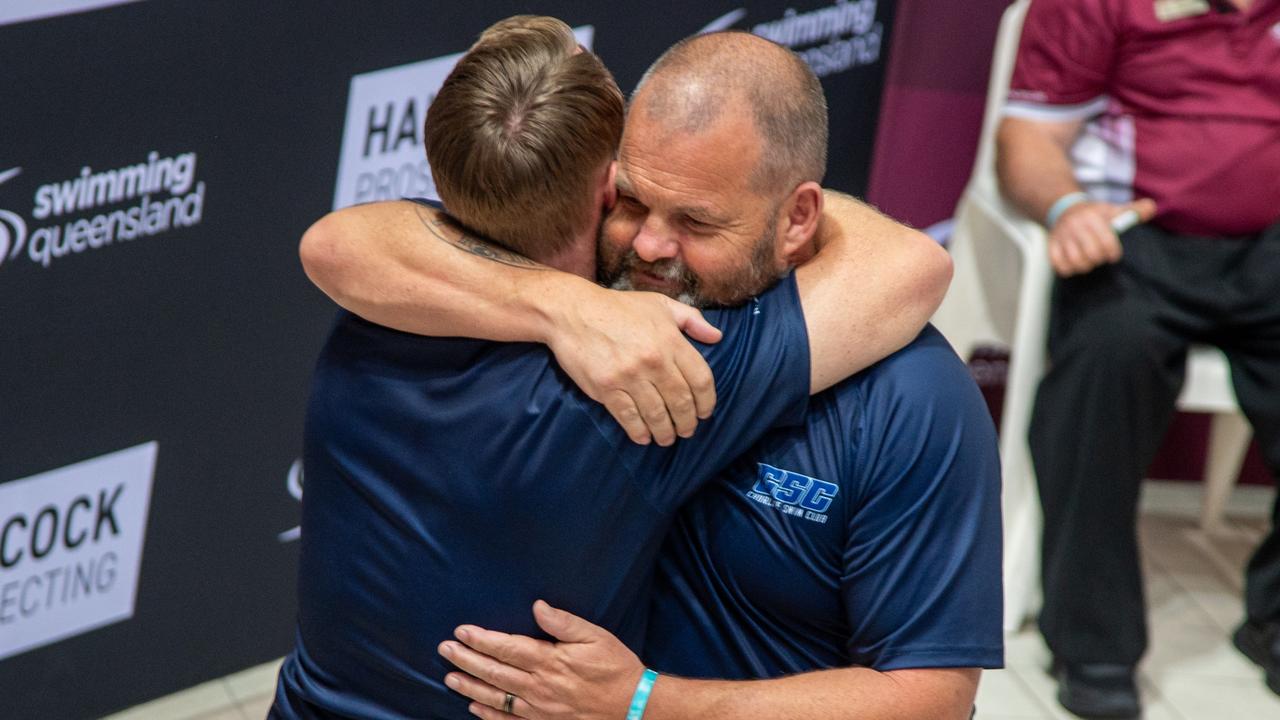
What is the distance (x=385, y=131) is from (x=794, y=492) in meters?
1.47

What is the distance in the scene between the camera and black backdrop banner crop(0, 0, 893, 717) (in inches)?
95.3

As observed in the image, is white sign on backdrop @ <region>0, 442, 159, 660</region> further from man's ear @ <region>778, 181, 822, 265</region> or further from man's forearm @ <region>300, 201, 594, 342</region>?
man's ear @ <region>778, 181, 822, 265</region>

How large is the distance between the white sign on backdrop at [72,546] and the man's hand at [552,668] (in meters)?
1.33

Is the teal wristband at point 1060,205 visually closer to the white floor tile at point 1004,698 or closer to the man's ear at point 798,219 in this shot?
the white floor tile at point 1004,698

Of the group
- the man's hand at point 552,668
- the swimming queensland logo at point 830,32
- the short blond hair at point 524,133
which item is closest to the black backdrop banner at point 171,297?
the swimming queensland logo at point 830,32

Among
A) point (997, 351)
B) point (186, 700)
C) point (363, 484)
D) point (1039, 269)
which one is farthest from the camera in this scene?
point (997, 351)

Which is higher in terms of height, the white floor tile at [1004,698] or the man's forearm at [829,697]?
the man's forearm at [829,697]

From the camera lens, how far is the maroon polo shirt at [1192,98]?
3.15 m

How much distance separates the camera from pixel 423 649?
159 cm

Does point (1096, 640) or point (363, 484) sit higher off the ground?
point (363, 484)

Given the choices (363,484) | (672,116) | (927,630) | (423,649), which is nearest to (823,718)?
(927,630)

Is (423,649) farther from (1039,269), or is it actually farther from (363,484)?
(1039,269)

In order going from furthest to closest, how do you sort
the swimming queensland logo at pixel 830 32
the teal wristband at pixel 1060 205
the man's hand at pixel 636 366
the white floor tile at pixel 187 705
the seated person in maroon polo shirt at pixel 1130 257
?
the swimming queensland logo at pixel 830 32 < the teal wristband at pixel 1060 205 < the seated person in maroon polo shirt at pixel 1130 257 < the white floor tile at pixel 187 705 < the man's hand at pixel 636 366

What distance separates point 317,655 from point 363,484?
0.77ft
